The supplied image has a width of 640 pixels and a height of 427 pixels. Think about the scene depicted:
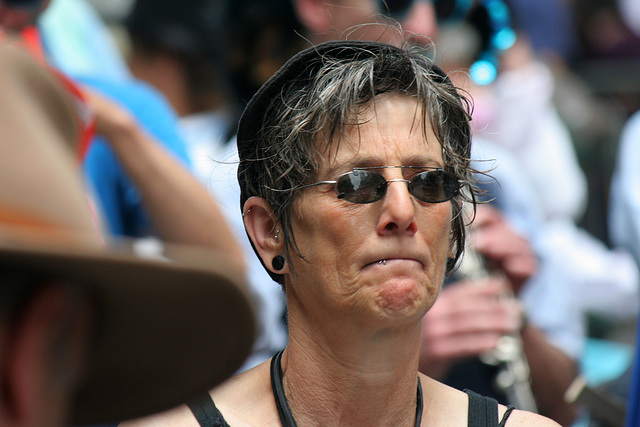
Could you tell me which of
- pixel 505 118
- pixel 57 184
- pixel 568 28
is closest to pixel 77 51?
pixel 505 118

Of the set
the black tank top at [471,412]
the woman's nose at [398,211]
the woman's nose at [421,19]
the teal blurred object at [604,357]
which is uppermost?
the woman's nose at [398,211]

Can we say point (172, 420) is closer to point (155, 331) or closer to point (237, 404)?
point (237, 404)

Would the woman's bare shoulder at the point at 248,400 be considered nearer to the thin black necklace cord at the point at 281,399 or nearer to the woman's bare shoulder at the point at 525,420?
the thin black necklace cord at the point at 281,399

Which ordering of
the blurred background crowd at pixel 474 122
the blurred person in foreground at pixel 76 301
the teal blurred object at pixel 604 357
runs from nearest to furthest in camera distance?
the blurred person in foreground at pixel 76 301
the blurred background crowd at pixel 474 122
the teal blurred object at pixel 604 357

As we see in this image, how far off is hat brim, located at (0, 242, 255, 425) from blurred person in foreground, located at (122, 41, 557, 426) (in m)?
0.94

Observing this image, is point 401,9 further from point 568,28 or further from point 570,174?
point 568,28

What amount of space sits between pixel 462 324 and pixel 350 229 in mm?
1420

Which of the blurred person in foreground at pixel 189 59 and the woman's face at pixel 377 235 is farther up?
the woman's face at pixel 377 235

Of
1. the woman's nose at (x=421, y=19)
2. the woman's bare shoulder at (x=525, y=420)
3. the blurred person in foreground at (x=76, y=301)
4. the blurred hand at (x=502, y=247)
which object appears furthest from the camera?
the woman's nose at (x=421, y=19)

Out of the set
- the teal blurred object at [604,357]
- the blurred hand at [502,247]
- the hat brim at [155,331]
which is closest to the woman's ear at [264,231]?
the hat brim at [155,331]

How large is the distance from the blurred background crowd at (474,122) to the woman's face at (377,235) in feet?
1.58

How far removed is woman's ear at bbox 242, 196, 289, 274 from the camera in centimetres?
219

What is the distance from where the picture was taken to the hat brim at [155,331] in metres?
0.95

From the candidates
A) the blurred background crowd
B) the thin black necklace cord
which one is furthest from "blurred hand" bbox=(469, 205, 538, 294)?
the thin black necklace cord
